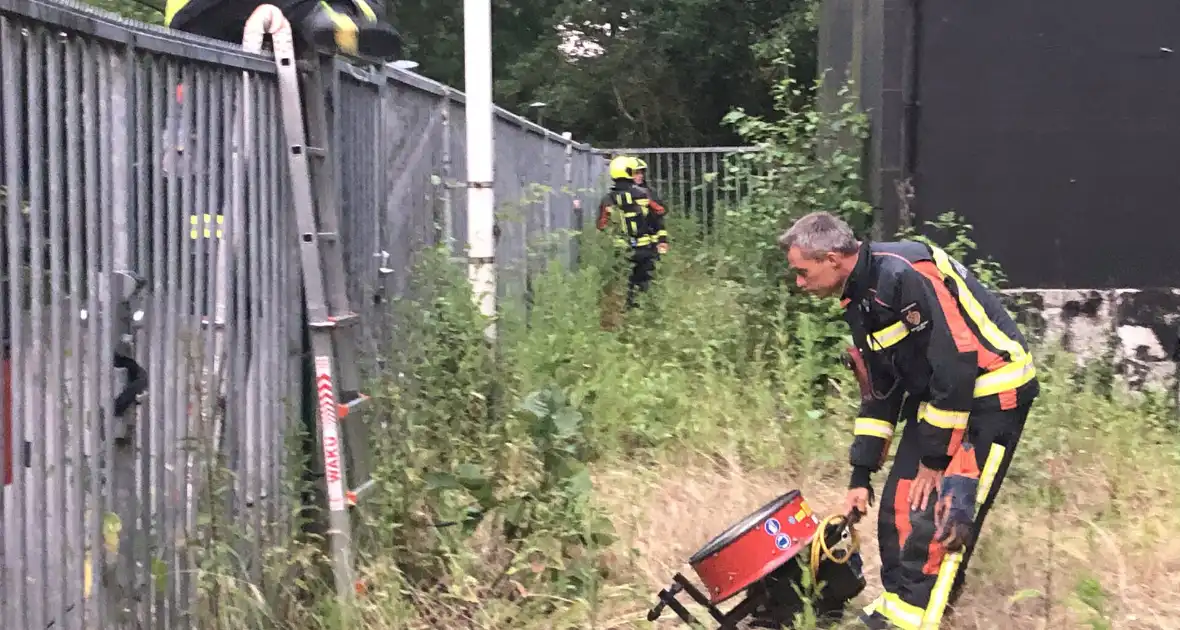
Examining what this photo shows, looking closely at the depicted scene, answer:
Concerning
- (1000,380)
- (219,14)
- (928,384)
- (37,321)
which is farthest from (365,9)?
(1000,380)

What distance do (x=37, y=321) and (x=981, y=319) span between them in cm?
271

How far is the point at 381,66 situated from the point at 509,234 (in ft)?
9.52

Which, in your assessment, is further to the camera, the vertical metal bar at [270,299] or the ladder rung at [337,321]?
the ladder rung at [337,321]

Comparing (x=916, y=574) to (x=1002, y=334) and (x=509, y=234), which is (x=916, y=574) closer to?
(x=1002, y=334)

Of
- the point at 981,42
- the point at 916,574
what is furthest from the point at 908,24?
the point at 916,574

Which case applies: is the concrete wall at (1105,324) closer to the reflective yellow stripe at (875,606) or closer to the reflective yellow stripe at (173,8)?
the reflective yellow stripe at (875,606)

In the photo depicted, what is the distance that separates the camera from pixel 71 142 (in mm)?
2113

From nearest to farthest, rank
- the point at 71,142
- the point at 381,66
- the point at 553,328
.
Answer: the point at 71,142 → the point at 381,66 → the point at 553,328

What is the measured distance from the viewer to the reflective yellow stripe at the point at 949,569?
126 inches

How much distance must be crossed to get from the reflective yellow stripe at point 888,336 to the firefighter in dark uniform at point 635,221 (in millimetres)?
6479

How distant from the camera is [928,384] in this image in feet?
11.0

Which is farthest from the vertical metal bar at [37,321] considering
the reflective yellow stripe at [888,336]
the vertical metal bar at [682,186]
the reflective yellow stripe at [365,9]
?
the vertical metal bar at [682,186]

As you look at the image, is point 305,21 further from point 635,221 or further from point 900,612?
point 635,221

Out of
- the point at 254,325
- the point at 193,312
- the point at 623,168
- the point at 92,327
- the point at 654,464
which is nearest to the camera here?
the point at 92,327
